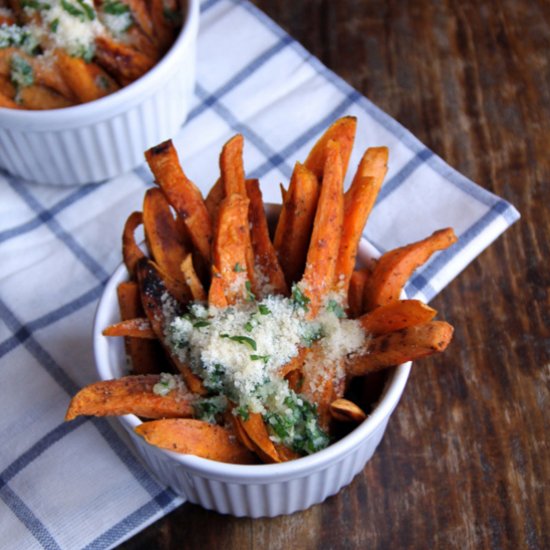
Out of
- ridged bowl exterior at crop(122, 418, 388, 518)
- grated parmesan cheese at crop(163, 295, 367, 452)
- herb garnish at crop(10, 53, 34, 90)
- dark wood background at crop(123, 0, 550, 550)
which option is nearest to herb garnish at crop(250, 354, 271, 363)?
grated parmesan cheese at crop(163, 295, 367, 452)

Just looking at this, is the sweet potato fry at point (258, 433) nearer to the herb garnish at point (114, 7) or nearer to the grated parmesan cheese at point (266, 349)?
the grated parmesan cheese at point (266, 349)

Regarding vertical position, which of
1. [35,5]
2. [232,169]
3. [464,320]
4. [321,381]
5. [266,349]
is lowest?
[464,320]

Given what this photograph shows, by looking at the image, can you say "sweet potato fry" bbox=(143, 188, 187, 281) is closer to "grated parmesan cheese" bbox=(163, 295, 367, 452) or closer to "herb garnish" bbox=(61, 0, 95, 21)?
"grated parmesan cheese" bbox=(163, 295, 367, 452)

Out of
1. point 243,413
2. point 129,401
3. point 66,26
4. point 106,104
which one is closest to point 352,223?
point 243,413

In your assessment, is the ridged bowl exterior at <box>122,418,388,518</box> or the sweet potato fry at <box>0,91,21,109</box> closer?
the ridged bowl exterior at <box>122,418,388,518</box>

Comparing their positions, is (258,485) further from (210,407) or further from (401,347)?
(401,347)

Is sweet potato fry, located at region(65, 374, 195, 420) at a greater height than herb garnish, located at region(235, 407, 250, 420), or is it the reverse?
sweet potato fry, located at region(65, 374, 195, 420)

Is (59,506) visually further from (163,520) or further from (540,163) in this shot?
(540,163)
